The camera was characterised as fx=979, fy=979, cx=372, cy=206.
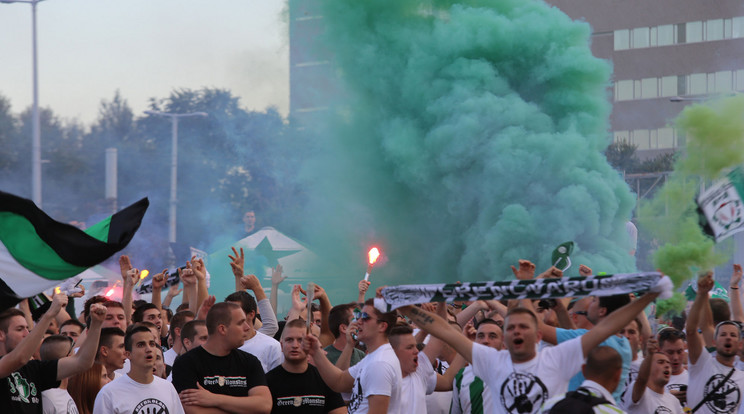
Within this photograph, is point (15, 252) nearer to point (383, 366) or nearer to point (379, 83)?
point (383, 366)

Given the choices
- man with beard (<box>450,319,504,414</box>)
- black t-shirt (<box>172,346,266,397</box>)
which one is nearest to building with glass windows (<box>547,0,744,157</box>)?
man with beard (<box>450,319,504,414</box>)

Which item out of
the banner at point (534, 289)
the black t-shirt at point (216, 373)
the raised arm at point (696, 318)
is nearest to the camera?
the banner at point (534, 289)

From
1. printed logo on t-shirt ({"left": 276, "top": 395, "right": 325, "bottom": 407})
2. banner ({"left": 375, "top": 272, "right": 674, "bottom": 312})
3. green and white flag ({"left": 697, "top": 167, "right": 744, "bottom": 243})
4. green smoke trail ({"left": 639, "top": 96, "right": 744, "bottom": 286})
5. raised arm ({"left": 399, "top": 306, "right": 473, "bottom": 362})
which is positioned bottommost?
printed logo on t-shirt ({"left": 276, "top": 395, "right": 325, "bottom": 407})

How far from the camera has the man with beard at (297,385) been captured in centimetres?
662

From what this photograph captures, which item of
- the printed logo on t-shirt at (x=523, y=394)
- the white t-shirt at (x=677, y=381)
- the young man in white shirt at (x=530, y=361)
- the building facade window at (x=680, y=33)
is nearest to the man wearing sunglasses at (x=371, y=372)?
the young man in white shirt at (x=530, y=361)

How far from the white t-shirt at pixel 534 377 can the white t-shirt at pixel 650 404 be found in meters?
1.68

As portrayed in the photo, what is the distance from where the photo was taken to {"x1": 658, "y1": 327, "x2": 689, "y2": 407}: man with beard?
7.62 metres

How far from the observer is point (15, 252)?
24.2 feet

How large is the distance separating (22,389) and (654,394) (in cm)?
424

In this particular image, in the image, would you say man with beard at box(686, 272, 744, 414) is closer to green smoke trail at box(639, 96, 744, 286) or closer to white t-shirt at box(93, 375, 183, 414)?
green smoke trail at box(639, 96, 744, 286)

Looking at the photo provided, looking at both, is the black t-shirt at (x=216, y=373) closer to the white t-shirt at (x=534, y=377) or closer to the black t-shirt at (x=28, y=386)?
Result: the black t-shirt at (x=28, y=386)

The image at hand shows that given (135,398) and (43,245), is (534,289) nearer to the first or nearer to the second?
(135,398)

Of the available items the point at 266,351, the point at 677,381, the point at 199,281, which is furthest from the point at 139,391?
the point at 677,381

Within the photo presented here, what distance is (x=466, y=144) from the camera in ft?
92.3
